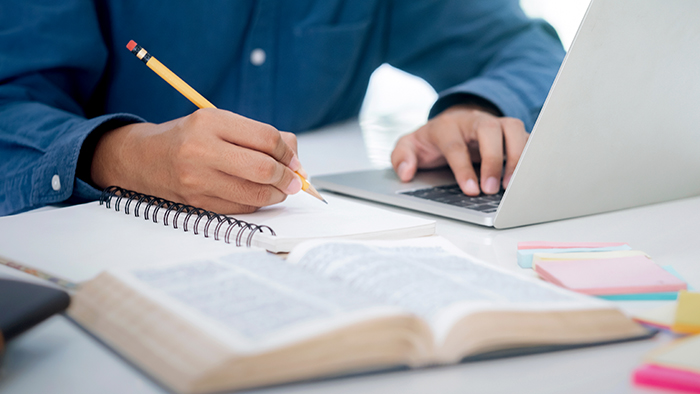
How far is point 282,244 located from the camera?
19.0 inches

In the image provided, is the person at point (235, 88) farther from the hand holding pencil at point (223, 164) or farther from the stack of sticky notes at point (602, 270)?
the stack of sticky notes at point (602, 270)

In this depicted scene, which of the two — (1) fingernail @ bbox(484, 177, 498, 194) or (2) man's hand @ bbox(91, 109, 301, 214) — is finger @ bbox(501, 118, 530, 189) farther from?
(2) man's hand @ bbox(91, 109, 301, 214)

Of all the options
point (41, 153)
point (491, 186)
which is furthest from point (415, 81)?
point (41, 153)

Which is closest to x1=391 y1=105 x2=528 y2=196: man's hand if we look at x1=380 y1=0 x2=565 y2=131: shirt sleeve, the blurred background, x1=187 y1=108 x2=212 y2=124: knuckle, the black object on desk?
x1=380 y1=0 x2=565 y2=131: shirt sleeve

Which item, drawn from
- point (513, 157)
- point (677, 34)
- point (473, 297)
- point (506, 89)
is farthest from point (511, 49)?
point (473, 297)

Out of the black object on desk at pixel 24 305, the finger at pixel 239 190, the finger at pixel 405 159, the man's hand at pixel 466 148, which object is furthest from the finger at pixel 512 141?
the black object on desk at pixel 24 305

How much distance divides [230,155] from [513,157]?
0.42 metres

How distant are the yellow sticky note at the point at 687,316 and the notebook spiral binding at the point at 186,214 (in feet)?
1.01

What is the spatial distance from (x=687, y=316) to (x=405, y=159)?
0.52m

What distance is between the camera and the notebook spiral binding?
0.50m

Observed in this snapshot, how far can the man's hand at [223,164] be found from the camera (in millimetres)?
576

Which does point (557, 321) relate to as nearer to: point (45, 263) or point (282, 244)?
point (282, 244)

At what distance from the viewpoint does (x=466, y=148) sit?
2.68 ft

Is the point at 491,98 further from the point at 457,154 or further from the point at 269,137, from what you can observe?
the point at 269,137
